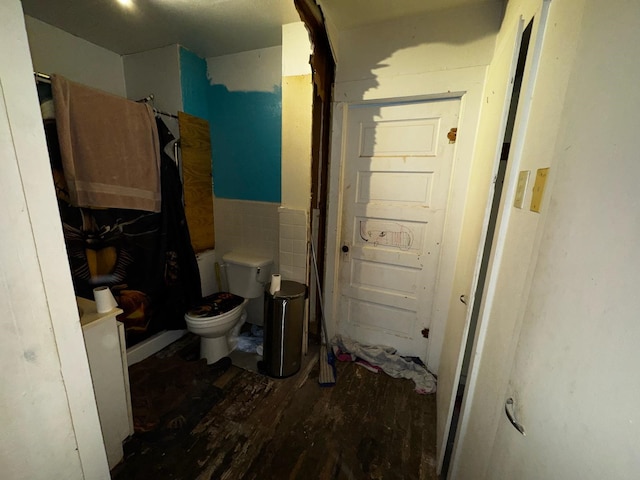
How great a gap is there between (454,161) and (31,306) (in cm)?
191

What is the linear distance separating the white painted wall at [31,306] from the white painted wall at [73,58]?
1.74m

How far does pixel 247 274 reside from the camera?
2.05 meters

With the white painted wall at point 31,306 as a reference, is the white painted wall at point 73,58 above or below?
above

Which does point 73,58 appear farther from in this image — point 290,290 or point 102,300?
point 290,290

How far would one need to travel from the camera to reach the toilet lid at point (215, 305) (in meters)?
1.77

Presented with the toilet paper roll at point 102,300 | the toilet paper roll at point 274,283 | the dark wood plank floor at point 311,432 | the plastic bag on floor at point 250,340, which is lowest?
the dark wood plank floor at point 311,432

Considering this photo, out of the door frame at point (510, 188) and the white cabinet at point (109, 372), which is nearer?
the door frame at point (510, 188)

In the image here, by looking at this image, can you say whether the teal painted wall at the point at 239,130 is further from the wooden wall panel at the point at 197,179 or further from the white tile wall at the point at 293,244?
the white tile wall at the point at 293,244

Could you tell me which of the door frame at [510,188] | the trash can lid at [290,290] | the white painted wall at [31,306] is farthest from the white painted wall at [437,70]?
the white painted wall at [31,306]

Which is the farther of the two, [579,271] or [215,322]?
[215,322]

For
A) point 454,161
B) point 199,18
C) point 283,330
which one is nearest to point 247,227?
point 283,330

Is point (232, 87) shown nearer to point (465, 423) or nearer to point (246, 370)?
point (246, 370)

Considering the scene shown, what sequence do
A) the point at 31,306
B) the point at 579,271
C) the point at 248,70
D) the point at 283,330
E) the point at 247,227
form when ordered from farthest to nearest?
the point at 247,227 < the point at 248,70 < the point at 283,330 < the point at 31,306 < the point at 579,271

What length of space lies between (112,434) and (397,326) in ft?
5.78
